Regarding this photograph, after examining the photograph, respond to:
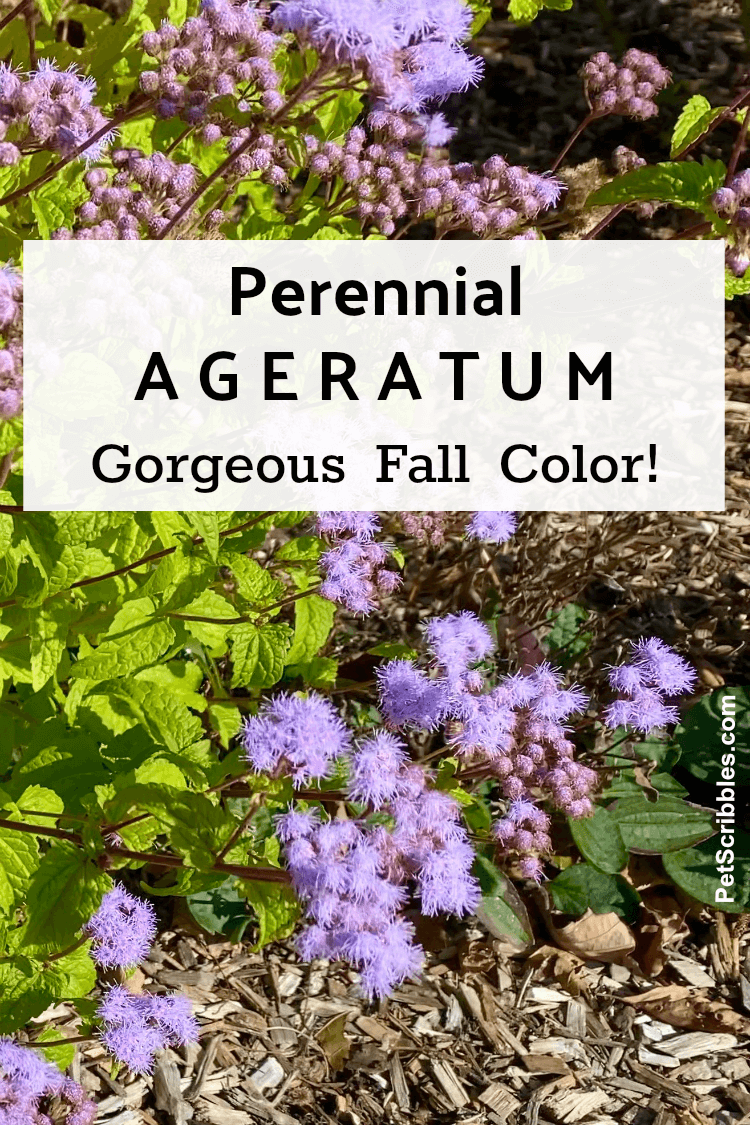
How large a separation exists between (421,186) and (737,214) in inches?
32.2

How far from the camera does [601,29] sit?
603 cm

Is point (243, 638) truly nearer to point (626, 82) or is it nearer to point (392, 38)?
point (392, 38)

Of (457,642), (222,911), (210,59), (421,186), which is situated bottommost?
(222,911)

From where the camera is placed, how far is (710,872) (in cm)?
352

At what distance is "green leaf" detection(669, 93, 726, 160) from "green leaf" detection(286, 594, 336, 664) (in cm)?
149

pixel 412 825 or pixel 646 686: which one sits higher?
pixel 646 686

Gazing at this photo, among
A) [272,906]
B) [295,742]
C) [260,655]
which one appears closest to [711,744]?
[260,655]

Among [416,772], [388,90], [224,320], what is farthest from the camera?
[224,320]

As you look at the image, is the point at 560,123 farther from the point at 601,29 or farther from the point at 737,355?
the point at 737,355

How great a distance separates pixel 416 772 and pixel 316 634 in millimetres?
711

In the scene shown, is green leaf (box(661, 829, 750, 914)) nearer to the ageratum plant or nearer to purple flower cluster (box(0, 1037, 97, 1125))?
the ageratum plant

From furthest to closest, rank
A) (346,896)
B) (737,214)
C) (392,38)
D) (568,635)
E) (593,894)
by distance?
(568,635), (593,894), (737,214), (392,38), (346,896)

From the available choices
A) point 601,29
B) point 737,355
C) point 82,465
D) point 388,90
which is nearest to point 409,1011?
point 82,465

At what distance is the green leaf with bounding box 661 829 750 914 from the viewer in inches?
137
